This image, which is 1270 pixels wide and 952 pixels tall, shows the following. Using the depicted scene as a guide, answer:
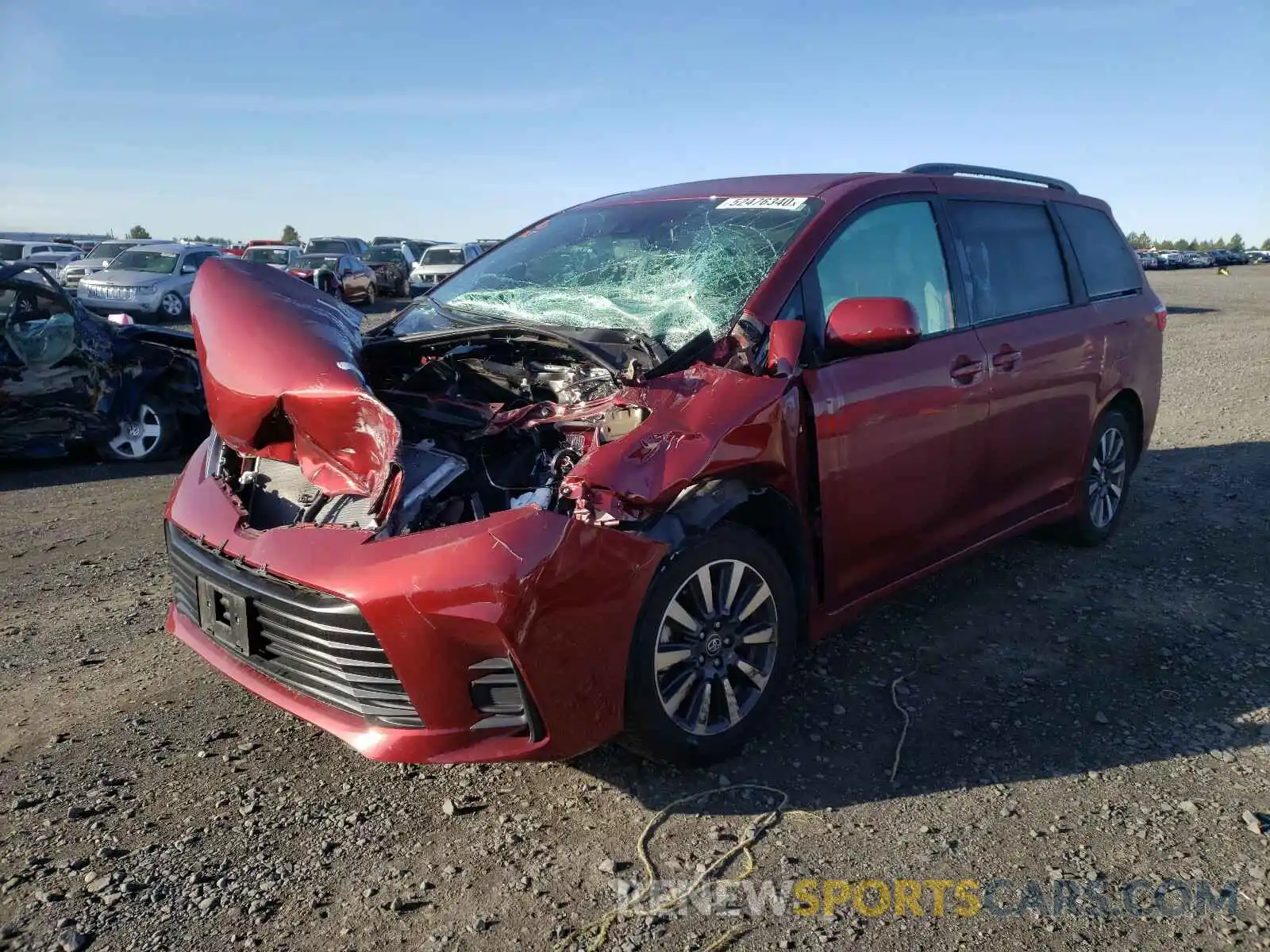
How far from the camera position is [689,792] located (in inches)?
119

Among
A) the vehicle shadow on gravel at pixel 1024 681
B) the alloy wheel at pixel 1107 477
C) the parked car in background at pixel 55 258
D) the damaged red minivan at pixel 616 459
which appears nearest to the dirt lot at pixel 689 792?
the vehicle shadow on gravel at pixel 1024 681

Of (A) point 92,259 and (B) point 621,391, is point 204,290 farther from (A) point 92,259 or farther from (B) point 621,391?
(A) point 92,259

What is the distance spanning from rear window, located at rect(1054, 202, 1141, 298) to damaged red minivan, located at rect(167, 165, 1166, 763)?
614 millimetres

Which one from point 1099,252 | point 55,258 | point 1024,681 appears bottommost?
point 1024,681

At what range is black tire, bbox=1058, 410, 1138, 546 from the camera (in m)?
5.05

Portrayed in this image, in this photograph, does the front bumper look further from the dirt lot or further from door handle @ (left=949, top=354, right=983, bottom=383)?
door handle @ (left=949, top=354, right=983, bottom=383)

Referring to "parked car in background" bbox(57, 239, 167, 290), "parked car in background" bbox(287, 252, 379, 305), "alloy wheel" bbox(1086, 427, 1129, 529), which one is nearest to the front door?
"alloy wheel" bbox(1086, 427, 1129, 529)

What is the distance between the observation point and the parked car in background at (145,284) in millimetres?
19469

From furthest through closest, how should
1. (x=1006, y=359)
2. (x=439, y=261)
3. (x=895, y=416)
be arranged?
(x=439, y=261)
(x=1006, y=359)
(x=895, y=416)

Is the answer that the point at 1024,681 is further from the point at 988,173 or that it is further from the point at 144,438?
the point at 144,438

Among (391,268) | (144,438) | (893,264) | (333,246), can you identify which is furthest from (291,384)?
(333,246)

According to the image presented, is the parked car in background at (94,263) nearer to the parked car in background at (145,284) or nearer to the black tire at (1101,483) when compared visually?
the parked car in background at (145,284)

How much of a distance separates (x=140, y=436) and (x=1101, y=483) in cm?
704

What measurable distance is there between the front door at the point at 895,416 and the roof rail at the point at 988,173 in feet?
1.54
